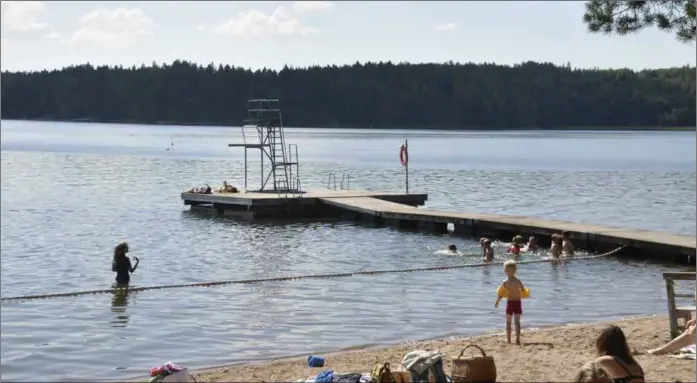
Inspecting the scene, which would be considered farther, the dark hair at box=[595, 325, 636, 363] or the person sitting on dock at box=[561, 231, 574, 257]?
the person sitting on dock at box=[561, 231, 574, 257]

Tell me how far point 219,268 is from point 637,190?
36.5m

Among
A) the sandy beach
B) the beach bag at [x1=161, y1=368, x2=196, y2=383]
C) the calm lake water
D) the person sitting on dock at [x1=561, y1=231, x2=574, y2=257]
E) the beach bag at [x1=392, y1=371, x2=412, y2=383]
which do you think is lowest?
the calm lake water

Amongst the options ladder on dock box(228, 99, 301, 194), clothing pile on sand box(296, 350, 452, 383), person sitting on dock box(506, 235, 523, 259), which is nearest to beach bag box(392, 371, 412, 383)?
clothing pile on sand box(296, 350, 452, 383)

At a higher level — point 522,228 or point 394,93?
point 394,93

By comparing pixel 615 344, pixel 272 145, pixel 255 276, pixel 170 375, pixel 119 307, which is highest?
pixel 272 145

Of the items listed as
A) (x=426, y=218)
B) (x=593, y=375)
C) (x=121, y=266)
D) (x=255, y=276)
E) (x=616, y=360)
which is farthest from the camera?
(x=426, y=218)

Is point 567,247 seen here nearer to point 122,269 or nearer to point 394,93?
point 122,269

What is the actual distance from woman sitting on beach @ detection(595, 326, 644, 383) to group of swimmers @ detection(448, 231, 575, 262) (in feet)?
51.2

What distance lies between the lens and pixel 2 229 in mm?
35312

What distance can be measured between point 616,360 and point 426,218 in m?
23.8

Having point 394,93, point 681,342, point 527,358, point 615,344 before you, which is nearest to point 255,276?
point 527,358

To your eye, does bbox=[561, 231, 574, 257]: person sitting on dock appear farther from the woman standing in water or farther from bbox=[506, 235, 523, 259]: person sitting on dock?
the woman standing in water

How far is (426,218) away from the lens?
107ft

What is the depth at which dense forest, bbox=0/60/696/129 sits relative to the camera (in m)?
162
